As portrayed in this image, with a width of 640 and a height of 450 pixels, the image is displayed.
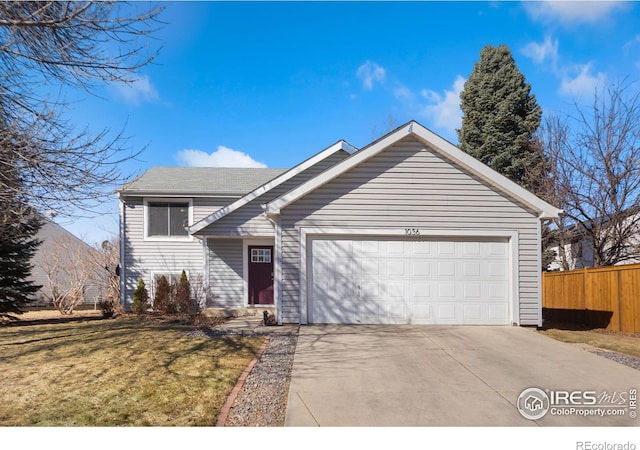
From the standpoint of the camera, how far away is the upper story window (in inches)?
625

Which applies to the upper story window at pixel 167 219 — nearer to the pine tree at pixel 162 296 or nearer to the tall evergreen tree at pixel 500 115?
the pine tree at pixel 162 296

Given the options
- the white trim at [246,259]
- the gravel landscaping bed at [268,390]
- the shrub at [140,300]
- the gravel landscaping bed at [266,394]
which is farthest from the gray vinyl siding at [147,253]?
the gravel landscaping bed at [266,394]

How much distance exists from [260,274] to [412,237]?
6.25 m

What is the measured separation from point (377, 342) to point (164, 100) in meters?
8.83

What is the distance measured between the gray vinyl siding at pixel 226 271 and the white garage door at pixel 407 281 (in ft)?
15.7

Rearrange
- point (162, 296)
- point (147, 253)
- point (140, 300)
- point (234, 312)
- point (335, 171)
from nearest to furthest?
point (335, 171)
point (234, 312)
point (162, 296)
point (140, 300)
point (147, 253)

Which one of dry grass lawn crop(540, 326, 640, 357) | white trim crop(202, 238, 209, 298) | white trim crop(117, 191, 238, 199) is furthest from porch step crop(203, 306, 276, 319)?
dry grass lawn crop(540, 326, 640, 357)

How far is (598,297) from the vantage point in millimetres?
12398

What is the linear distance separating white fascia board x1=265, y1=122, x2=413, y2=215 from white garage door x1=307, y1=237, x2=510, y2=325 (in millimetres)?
1311

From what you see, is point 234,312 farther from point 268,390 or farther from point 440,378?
point 440,378

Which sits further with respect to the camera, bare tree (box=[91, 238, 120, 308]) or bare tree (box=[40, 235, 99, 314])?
bare tree (box=[40, 235, 99, 314])

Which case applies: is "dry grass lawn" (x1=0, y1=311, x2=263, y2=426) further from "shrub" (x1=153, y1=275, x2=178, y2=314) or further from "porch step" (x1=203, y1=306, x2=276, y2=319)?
"shrub" (x1=153, y1=275, x2=178, y2=314)

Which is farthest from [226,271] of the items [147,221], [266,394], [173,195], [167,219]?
[266,394]

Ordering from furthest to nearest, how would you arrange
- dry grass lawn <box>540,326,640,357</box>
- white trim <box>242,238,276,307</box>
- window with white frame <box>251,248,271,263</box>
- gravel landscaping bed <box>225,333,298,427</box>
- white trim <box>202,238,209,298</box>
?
window with white frame <box>251,248,271,263</box> → white trim <box>242,238,276,307</box> → white trim <box>202,238,209,298</box> → dry grass lawn <box>540,326,640,357</box> → gravel landscaping bed <box>225,333,298,427</box>
